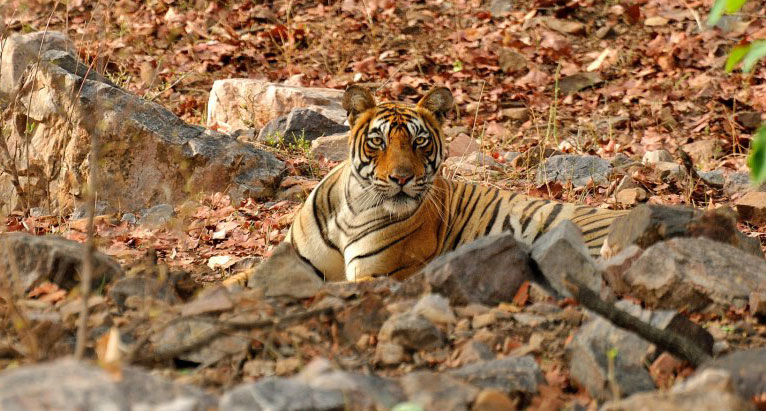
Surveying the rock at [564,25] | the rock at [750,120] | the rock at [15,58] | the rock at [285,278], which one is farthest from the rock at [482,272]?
the rock at [564,25]

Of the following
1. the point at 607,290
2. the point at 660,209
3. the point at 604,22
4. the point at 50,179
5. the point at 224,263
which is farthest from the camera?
the point at 604,22

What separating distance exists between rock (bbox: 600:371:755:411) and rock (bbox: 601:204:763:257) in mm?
1651

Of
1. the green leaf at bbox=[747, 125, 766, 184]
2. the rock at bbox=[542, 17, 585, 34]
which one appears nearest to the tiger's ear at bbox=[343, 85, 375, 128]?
the green leaf at bbox=[747, 125, 766, 184]

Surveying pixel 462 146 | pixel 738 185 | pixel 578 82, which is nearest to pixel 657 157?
pixel 738 185

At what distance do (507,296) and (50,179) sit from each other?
4.27 metres

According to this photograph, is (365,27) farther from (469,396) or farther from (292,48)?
(469,396)

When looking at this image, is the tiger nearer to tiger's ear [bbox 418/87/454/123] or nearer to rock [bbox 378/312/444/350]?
tiger's ear [bbox 418/87/454/123]

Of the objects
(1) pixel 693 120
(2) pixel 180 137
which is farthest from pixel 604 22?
(2) pixel 180 137

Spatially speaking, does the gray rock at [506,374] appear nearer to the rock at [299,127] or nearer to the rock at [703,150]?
the rock at [299,127]

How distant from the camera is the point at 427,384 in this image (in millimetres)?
2998

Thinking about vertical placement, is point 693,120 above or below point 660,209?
below

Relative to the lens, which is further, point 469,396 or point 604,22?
point 604,22

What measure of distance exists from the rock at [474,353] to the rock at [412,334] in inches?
4.4

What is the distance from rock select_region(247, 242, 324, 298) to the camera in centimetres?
411
